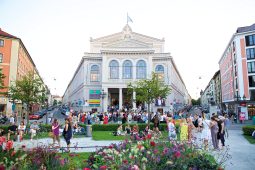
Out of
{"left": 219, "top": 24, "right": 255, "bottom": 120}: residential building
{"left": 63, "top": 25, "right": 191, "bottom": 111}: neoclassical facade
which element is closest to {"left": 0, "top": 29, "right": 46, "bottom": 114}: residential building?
{"left": 63, "top": 25, "right": 191, "bottom": 111}: neoclassical facade

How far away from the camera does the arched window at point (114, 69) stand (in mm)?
59406

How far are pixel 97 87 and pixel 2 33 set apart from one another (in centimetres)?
2521

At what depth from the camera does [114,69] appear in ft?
196

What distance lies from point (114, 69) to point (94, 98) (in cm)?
905

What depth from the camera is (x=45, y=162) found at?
6.35 meters

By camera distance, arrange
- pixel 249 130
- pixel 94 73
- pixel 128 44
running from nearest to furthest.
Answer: pixel 249 130 < pixel 94 73 < pixel 128 44

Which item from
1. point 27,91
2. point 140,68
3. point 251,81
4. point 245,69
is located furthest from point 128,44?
point 27,91

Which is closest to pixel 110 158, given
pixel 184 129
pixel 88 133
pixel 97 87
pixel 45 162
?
pixel 45 162

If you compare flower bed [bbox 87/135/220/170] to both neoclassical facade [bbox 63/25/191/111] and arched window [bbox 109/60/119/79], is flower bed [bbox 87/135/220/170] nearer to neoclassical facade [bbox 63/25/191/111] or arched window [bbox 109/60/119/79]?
neoclassical facade [bbox 63/25/191/111]

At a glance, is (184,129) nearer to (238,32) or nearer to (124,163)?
(124,163)

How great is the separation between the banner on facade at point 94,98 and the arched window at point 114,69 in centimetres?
577

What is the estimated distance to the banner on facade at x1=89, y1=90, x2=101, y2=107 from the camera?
5994 cm

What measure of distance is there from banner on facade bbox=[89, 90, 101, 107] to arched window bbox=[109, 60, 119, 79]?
18.9ft

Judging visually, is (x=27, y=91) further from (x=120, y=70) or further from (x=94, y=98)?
(x=94, y=98)
